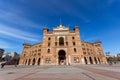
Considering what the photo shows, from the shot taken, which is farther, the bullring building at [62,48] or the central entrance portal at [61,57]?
the central entrance portal at [61,57]

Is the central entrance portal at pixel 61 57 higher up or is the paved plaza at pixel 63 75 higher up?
the central entrance portal at pixel 61 57

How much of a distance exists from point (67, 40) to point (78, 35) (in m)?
7.55

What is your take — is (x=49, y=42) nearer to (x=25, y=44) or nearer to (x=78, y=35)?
(x=78, y=35)

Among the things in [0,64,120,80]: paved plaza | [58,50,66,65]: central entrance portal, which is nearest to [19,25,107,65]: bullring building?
[58,50,66,65]: central entrance portal

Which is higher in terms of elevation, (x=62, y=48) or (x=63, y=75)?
(x=62, y=48)

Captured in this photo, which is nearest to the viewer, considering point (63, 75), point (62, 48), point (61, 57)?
point (63, 75)

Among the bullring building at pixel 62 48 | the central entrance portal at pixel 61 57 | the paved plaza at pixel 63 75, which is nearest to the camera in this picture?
the paved plaza at pixel 63 75

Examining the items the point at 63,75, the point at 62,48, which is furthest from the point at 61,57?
the point at 63,75

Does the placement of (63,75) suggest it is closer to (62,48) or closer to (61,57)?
(62,48)

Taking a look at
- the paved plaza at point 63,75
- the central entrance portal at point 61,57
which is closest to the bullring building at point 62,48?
the central entrance portal at point 61,57

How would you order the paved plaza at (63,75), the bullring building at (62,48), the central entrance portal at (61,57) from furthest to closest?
the central entrance portal at (61,57) → the bullring building at (62,48) → the paved plaza at (63,75)

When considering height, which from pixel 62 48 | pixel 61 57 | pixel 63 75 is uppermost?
pixel 62 48

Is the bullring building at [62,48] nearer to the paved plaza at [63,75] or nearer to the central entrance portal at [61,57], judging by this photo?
the central entrance portal at [61,57]

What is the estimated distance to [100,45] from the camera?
68.0 m
